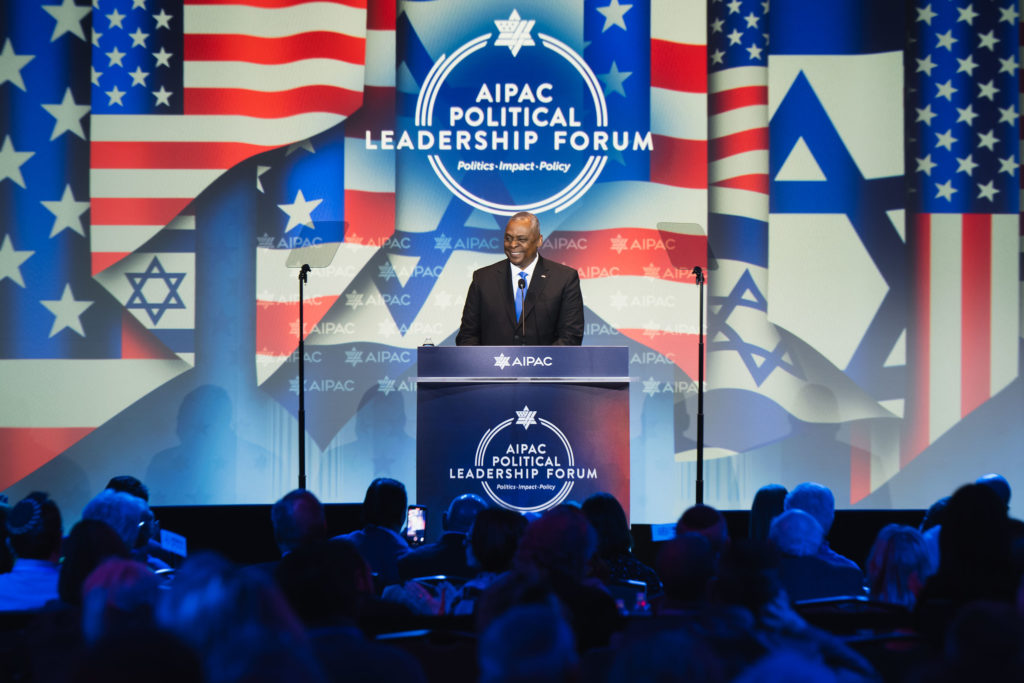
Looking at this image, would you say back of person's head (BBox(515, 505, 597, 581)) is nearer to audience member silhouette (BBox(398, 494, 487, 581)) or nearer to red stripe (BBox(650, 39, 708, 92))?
audience member silhouette (BBox(398, 494, 487, 581))

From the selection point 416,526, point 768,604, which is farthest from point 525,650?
point 416,526

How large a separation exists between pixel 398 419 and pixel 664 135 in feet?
9.27

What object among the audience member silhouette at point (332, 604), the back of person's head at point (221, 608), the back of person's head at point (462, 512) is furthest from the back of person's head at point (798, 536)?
the back of person's head at point (221, 608)

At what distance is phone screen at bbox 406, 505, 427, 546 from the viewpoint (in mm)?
4840

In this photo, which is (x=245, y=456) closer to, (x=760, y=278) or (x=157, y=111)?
(x=157, y=111)

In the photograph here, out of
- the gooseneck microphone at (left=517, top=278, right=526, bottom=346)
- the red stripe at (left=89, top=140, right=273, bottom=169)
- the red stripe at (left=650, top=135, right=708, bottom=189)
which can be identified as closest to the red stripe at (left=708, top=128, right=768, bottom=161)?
the red stripe at (left=650, top=135, right=708, bottom=189)

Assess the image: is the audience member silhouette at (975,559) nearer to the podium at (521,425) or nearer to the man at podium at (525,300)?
the podium at (521,425)

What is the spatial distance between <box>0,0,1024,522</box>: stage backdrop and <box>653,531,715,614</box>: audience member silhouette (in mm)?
4794

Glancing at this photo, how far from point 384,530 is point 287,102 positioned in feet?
Answer: 13.6

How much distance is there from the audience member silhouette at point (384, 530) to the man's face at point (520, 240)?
1.97 metres

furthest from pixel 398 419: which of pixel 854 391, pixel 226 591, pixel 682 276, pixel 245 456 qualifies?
pixel 226 591

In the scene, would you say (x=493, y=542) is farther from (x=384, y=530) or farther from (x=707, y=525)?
(x=384, y=530)

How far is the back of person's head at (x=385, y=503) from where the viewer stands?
4.46 metres

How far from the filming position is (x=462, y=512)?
178 inches
